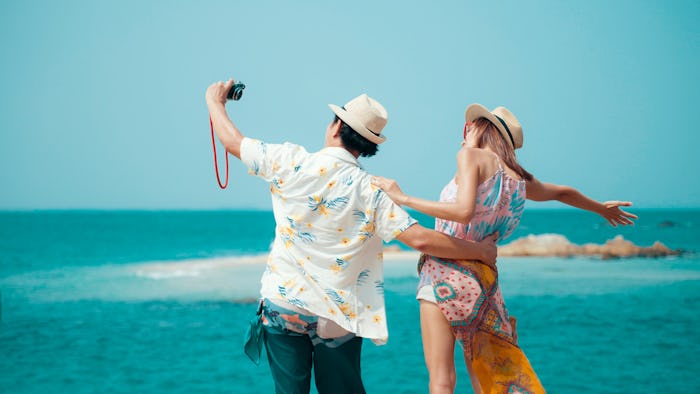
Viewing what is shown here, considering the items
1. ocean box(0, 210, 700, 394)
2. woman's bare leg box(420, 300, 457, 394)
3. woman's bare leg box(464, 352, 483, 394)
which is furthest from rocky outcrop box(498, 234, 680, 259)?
woman's bare leg box(420, 300, 457, 394)

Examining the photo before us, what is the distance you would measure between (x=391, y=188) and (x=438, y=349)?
1.90 ft

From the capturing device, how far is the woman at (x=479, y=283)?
231cm

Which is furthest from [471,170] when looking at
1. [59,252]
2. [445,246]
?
[59,252]

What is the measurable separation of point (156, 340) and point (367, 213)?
9073 millimetres

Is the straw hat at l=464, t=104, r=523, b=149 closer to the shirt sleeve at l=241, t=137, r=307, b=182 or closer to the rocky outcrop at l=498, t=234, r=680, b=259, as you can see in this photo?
the shirt sleeve at l=241, t=137, r=307, b=182

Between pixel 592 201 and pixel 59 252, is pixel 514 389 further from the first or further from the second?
pixel 59 252

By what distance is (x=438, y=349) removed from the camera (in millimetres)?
2332

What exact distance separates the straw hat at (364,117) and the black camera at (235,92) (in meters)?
0.37

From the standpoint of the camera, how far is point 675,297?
1305 centimetres

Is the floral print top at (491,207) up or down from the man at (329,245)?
up

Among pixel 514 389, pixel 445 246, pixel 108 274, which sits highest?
pixel 445 246

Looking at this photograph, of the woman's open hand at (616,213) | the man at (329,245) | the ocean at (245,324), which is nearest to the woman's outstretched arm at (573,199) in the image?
the woman's open hand at (616,213)

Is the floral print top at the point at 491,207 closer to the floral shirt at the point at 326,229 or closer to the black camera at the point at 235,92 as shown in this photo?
the floral shirt at the point at 326,229

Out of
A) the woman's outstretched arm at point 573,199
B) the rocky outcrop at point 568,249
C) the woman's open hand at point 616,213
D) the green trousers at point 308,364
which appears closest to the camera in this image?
the green trousers at point 308,364
